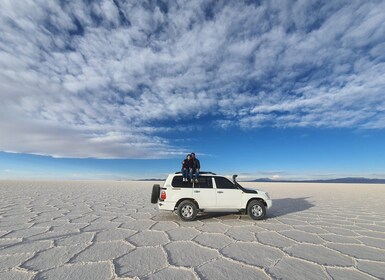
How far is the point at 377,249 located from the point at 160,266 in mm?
Answer: 4452

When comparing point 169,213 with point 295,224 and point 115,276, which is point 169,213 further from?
point 115,276

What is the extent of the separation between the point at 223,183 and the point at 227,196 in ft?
1.45

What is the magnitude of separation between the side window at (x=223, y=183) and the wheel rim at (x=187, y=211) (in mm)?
1164

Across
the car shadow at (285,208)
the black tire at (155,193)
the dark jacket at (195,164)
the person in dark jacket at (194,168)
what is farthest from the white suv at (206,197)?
the car shadow at (285,208)

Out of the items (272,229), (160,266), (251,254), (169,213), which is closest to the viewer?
(160,266)

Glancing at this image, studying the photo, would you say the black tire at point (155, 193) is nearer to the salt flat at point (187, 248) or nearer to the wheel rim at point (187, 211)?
the salt flat at point (187, 248)

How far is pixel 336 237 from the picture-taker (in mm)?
5973

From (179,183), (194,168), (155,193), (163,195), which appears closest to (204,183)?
(194,168)

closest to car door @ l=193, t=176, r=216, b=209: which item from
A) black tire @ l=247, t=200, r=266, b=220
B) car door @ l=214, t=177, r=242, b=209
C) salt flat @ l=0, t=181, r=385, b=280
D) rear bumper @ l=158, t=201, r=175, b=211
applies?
car door @ l=214, t=177, r=242, b=209

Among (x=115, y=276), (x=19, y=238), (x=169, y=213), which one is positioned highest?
(x=169, y=213)

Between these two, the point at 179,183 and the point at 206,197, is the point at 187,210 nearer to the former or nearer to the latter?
the point at 206,197

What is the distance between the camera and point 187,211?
25.6 ft

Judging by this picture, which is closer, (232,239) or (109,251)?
(109,251)

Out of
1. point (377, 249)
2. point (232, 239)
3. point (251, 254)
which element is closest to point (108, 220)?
point (232, 239)
